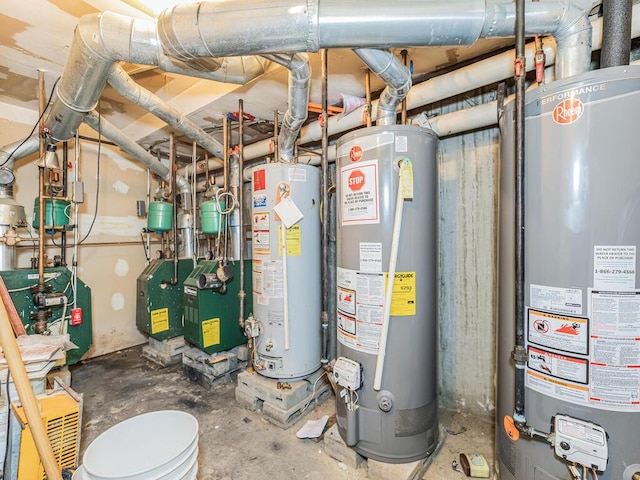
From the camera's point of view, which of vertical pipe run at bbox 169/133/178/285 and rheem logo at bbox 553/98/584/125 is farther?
vertical pipe run at bbox 169/133/178/285

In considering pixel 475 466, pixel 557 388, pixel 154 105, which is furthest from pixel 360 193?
pixel 154 105

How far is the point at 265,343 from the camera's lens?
6.79 feet

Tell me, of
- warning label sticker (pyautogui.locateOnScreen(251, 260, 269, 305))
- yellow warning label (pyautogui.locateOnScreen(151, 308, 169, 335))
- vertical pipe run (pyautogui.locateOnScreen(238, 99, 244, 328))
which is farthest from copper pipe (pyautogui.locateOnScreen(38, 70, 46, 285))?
warning label sticker (pyautogui.locateOnScreen(251, 260, 269, 305))

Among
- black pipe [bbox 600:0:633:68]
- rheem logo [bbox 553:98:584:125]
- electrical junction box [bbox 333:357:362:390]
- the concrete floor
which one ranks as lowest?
the concrete floor

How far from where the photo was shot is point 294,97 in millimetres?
1656

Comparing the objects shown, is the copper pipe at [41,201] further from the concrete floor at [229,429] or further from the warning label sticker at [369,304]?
the warning label sticker at [369,304]

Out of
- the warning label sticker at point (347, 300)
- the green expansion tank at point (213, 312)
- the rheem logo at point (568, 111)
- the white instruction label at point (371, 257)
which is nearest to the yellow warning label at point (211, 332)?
the green expansion tank at point (213, 312)

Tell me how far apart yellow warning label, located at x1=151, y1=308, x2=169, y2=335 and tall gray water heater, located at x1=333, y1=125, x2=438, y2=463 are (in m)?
2.11

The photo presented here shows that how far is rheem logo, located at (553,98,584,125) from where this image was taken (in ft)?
3.02

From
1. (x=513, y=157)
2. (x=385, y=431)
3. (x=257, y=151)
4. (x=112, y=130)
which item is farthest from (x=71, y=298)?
(x=513, y=157)

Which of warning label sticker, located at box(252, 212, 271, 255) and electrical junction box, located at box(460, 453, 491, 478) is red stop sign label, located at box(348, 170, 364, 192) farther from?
electrical junction box, located at box(460, 453, 491, 478)

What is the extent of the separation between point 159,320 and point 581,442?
3.06 meters

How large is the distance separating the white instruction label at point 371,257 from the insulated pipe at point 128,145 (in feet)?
7.01

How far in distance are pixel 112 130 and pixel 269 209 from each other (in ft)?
5.31
